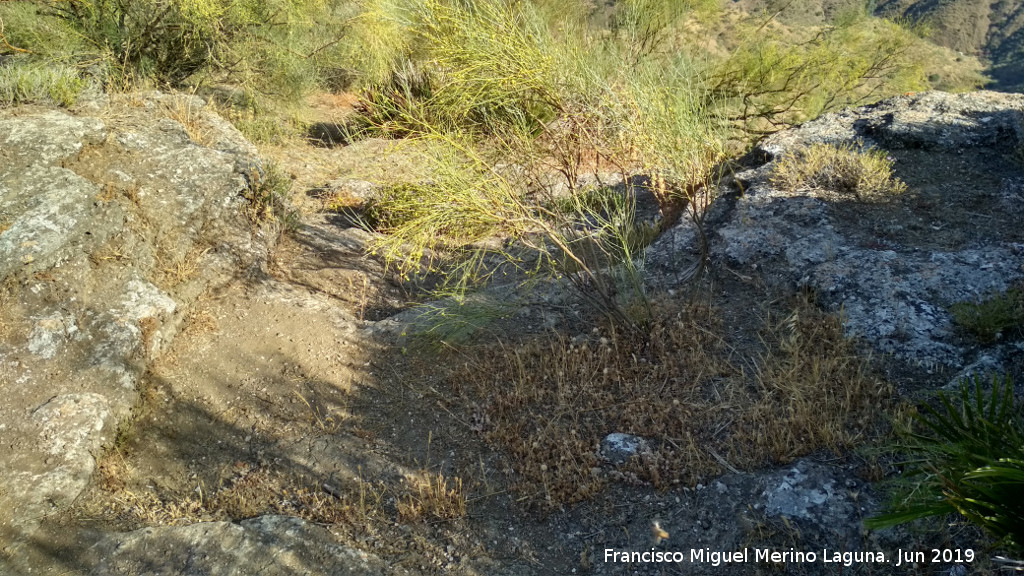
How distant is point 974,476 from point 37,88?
6.72m

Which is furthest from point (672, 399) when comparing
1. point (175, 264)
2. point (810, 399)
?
point (175, 264)

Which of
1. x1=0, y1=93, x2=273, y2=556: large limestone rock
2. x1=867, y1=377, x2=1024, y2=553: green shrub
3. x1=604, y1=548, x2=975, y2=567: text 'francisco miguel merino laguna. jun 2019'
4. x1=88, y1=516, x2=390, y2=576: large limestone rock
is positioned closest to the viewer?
x1=867, y1=377, x2=1024, y2=553: green shrub

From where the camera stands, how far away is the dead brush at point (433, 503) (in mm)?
3180

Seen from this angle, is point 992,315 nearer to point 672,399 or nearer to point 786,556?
point 672,399

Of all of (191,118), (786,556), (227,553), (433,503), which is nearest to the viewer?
(786,556)

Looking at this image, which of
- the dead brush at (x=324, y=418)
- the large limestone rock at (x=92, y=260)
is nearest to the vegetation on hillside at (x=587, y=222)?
the large limestone rock at (x=92, y=260)

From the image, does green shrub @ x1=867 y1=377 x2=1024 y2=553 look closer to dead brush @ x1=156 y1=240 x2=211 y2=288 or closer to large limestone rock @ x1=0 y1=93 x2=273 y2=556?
large limestone rock @ x1=0 y1=93 x2=273 y2=556

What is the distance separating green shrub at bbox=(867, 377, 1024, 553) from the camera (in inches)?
82.1

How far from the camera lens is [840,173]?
17.9ft

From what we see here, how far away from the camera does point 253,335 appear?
4.47 m

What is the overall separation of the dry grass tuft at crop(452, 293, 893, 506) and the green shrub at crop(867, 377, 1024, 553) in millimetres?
493

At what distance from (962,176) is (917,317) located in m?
2.40

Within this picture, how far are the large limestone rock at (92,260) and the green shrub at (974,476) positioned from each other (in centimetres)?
385

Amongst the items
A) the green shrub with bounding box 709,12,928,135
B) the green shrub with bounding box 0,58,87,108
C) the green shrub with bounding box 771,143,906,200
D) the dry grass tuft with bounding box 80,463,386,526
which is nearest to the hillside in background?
the green shrub with bounding box 709,12,928,135
